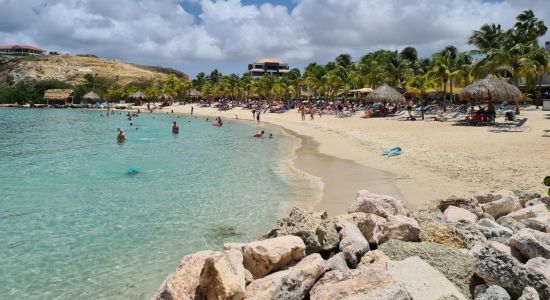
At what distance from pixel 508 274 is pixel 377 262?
138 cm

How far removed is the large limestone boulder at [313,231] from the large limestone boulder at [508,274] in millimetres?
1919

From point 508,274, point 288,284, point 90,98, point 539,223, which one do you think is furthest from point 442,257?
point 90,98

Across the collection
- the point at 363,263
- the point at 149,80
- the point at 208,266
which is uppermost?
the point at 149,80

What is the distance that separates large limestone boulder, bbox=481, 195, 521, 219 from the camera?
781 cm

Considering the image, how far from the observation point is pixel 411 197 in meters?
10.3

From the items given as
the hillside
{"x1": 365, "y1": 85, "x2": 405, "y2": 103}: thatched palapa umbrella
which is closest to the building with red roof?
Result: the hillside

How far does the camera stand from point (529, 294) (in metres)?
3.81

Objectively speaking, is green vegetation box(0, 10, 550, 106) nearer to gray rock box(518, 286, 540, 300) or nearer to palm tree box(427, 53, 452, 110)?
palm tree box(427, 53, 452, 110)

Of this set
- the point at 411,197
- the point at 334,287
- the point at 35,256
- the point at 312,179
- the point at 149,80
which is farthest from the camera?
the point at 149,80

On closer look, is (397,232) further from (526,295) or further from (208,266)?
(208,266)

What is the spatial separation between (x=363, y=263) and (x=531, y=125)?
21.4 m

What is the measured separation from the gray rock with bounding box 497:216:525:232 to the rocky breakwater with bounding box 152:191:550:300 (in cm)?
1

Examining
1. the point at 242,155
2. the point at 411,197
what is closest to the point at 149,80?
the point at 242,155

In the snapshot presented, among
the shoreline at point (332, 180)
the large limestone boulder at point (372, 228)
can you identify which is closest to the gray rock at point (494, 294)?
the large limestone boulder at point (372, 228)
